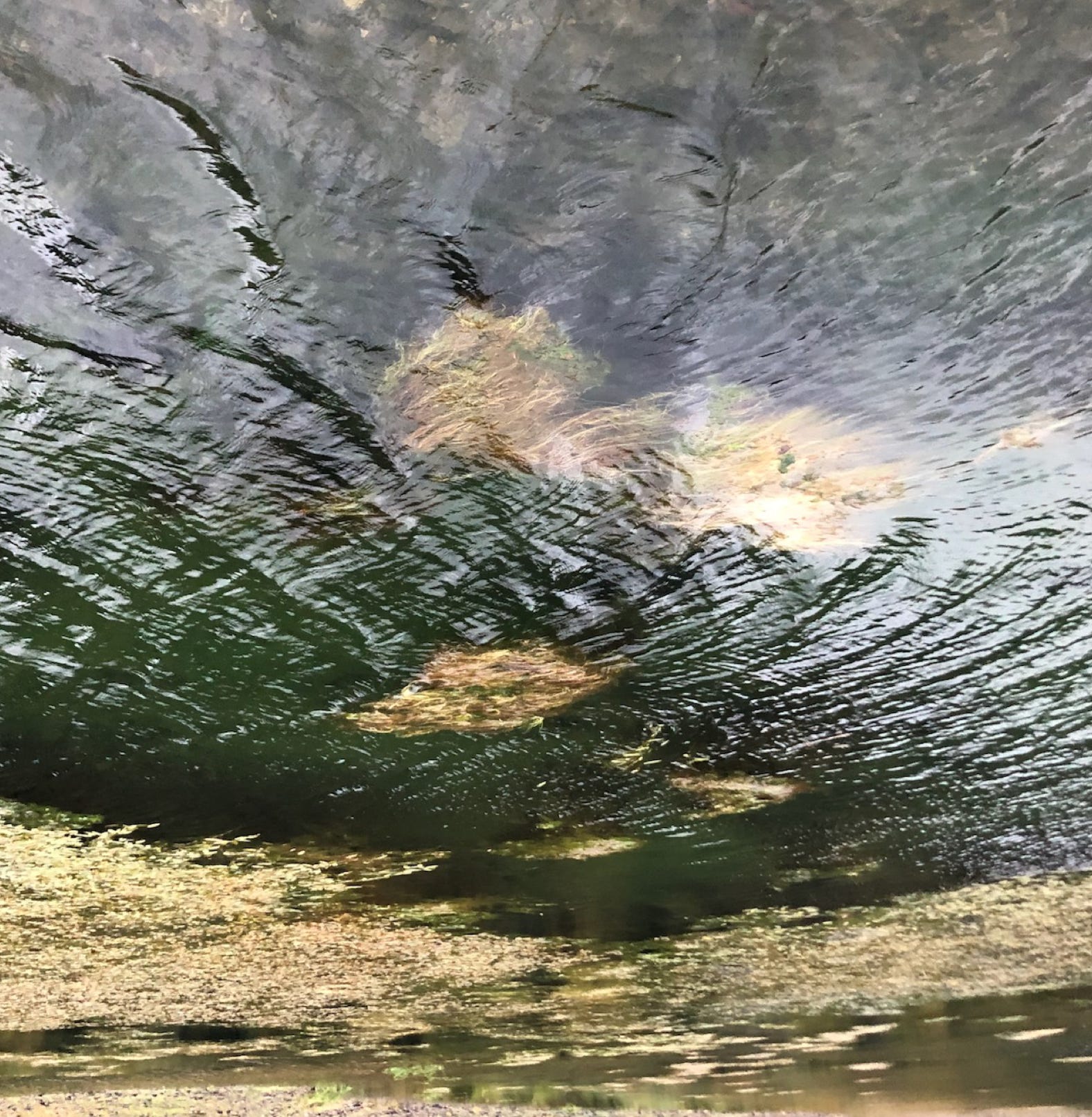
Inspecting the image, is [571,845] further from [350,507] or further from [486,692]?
[350,507]

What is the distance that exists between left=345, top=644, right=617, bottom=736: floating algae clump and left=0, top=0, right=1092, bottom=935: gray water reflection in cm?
4

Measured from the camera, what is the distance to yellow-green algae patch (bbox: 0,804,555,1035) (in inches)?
68.3

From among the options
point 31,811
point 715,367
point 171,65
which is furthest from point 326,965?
point 171,65

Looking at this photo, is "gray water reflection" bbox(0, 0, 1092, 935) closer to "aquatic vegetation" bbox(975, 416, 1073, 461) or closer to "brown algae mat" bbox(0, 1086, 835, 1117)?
"aquatic vegetation" bbox(975, 416, 1073, 461)

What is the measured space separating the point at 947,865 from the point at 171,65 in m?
2.09

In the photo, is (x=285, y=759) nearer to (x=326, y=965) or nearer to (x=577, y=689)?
(x=577, y=689)

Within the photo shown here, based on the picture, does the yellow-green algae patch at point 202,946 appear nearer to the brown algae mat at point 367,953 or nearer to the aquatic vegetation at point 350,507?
the brown algae mat at point 367,953

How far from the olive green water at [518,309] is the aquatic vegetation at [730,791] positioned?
49 millimetres

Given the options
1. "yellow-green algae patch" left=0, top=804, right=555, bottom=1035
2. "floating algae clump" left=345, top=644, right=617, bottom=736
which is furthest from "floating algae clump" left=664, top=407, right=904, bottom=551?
"yellow-green algae patch" left=0, top=804, right=555, bottom=1035

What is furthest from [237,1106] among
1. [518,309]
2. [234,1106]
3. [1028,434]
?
[1028,434]

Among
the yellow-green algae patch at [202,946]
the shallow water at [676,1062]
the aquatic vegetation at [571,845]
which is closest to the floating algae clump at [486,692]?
the aquatic vegetation at [571,845]

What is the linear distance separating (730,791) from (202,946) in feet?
5.19

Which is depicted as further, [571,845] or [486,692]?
Result: [571,845]

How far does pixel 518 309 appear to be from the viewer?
94 cm
